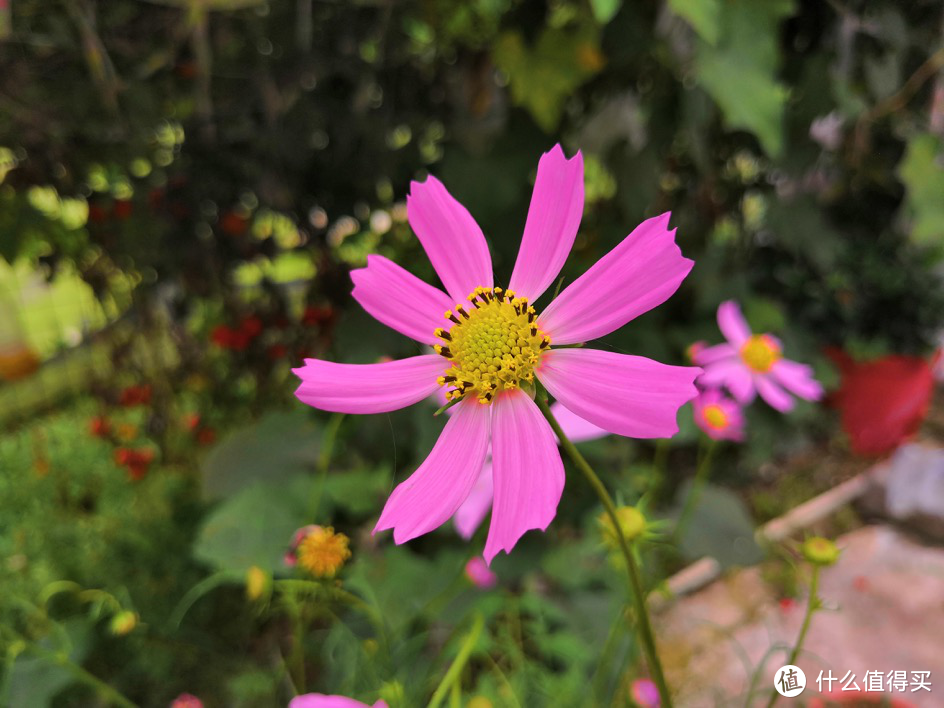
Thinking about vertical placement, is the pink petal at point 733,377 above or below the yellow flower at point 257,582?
above

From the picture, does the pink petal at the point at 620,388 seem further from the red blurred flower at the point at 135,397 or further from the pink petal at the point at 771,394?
the red blurred flower at the point at 135,397

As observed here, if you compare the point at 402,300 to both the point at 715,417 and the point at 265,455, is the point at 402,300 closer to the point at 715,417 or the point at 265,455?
the point at 715,417

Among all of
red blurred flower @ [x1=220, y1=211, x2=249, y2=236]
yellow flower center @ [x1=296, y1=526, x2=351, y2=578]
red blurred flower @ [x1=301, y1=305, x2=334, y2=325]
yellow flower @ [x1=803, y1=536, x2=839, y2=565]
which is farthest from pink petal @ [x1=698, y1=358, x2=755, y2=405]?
red blurred flower @ [x1=220, y1=211, x2=249, y2=236]

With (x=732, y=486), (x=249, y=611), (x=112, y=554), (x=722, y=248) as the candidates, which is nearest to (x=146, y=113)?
(x=112, y=554)

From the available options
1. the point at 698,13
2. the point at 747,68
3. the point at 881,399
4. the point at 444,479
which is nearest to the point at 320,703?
the point at 444,479

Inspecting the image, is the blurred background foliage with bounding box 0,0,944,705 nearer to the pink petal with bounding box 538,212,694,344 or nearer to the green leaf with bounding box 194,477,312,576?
the green leaf with bounding box 194,477,312,576

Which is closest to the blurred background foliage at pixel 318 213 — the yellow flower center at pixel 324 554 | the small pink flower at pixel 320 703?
the yellow flower center at pixel 324 554
